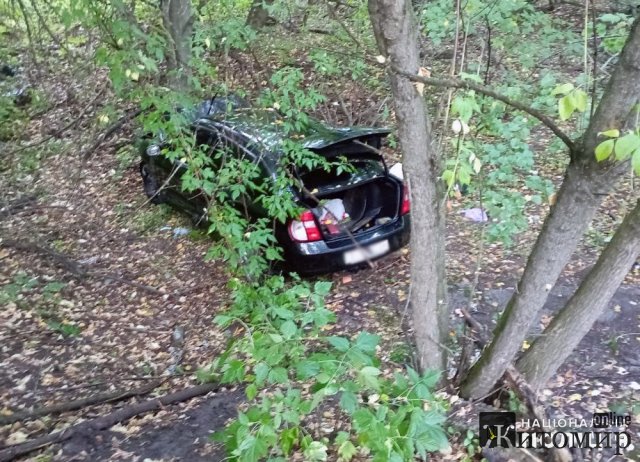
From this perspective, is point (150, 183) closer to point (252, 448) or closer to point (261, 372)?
point (261, 372)

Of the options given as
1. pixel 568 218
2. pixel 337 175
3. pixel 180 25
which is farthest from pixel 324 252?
pixel 180 25

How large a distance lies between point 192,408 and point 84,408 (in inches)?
38.3

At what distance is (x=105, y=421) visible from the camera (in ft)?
14.8

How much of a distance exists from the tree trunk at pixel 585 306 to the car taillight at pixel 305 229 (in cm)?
262

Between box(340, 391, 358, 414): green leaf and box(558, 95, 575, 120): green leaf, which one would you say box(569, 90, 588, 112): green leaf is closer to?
box(558, 95, 575, 120): green leaf

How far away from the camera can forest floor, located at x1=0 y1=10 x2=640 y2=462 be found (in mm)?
4215

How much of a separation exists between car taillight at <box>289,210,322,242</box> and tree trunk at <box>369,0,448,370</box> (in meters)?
2.25

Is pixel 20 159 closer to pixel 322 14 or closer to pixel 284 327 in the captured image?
pixel 322 14

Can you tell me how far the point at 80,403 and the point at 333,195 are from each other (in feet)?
10.3

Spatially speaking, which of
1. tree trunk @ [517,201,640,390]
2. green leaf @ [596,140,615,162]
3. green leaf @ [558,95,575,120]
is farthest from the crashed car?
green leaf @ [596,140,615,162]

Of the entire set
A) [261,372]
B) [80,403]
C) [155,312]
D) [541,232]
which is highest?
[541,232]

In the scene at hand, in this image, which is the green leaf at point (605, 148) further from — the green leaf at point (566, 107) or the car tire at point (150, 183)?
Answer: the car tire at point (150, 183)

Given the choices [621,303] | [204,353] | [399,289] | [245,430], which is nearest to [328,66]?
[399,289]

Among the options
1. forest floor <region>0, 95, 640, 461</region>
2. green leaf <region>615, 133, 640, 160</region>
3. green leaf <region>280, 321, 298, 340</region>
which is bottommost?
forest floor <region>0, 95, 640, 461</region>
